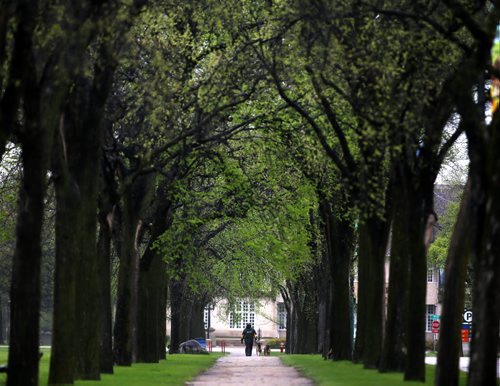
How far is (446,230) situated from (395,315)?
2215 inches

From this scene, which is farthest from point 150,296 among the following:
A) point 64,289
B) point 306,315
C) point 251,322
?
point 251,322

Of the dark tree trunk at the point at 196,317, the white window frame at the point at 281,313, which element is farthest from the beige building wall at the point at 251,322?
the dark tree trunk at the point at 196,317

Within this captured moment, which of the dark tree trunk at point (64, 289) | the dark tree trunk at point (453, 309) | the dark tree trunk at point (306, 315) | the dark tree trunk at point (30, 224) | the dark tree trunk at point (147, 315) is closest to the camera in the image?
the dark tree trunk at point (30, 224)

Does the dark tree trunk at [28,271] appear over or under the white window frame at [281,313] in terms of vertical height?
under

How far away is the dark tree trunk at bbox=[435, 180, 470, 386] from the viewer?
824 inches

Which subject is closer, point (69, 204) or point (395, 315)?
point (69, 204)

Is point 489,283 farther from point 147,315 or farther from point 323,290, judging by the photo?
point 323,290

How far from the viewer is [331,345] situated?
147 ft

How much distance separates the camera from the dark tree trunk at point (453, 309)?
2092 cm

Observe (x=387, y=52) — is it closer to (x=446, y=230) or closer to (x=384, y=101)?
(x=384, y=101)

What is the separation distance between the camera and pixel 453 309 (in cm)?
2112

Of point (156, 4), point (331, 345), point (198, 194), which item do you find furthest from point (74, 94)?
point (331, 345)

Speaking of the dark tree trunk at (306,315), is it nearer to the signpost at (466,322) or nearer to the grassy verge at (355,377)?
the signpost at (466,322)

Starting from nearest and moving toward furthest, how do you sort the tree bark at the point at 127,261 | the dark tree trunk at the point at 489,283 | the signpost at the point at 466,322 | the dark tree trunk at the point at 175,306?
1. the dark tree trunk at the point at 489,283
2. the tree bark at the point at 127,261
3. the signpost at the point at 466,322
4. the dark tree trunk at the point at 175,306
